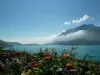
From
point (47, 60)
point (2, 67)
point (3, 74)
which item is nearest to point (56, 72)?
point (47, 60)

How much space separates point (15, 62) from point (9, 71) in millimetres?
369

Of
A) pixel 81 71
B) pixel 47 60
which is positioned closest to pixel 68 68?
pixel 81 71

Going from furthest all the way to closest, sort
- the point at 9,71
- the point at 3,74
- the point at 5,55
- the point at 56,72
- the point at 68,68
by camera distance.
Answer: the point at 5,55, the point at 9,71, the point at 3,74, the point at 68,68, the point at 56,72

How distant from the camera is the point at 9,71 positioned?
7406 millimetres

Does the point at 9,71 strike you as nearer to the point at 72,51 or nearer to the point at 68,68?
the point at 68,68

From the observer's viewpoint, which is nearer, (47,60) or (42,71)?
(42,71)

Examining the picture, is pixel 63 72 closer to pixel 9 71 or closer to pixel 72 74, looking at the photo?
pixel 72 74

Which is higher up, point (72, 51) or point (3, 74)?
point (72, 51)

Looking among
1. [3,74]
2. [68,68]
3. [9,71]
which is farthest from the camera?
[9,71]

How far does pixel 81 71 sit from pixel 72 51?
4.93 m

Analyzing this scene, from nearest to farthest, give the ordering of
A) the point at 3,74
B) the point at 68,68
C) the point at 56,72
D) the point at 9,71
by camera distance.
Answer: the point at 56,72 → the point at 68,68 → the point at 3,74 → the point at 9,71

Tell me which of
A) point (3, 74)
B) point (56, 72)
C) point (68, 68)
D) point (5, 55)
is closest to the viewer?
point (56, 72)

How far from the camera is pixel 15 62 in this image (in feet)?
24.6

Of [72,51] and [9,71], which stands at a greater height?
[72,51]
